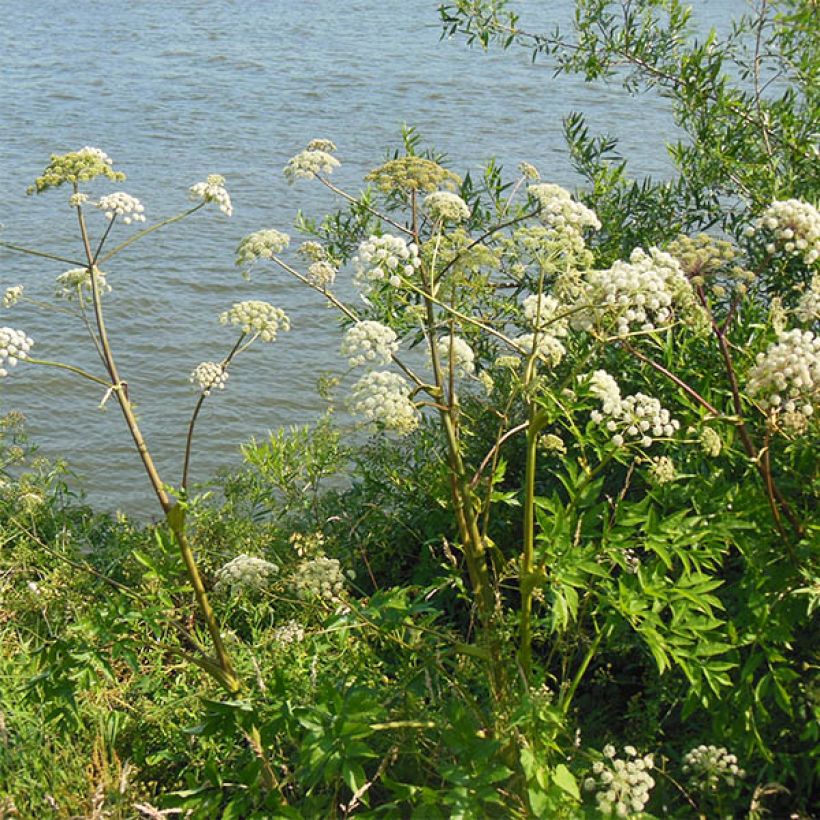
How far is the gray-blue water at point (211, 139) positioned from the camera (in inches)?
331

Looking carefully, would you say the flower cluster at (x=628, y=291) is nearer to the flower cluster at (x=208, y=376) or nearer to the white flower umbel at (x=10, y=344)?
the flower cluster at (x=208, y=376)

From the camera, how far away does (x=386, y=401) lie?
2.83m

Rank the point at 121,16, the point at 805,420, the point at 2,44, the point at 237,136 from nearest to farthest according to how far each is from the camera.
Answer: the point at 805,420
the point at 237,136
the point at 2,44
the point at 121,16

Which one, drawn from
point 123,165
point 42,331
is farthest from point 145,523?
point 123,165

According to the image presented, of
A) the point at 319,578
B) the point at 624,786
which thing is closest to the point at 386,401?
the point at 319,578

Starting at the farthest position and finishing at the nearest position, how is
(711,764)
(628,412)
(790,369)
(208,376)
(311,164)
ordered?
(311,164), (208,376), (711,764), (628,412), (790,369)

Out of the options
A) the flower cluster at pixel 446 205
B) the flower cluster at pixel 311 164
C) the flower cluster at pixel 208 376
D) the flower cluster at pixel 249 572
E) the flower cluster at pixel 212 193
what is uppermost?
the flower cluster at pixel 446 205

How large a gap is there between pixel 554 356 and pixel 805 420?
0.65 metres

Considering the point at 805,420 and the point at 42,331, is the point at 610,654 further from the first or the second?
the point at 42,331

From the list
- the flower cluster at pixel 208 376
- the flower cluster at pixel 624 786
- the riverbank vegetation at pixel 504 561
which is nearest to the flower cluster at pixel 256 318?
the riverbank vegetation at pixel 504 561

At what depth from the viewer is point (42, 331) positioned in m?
9.30

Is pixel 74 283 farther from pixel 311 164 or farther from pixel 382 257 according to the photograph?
pixel 382 257

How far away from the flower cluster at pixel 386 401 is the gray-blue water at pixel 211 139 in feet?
12.2

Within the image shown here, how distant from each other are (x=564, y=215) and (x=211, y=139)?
10.1 metres
